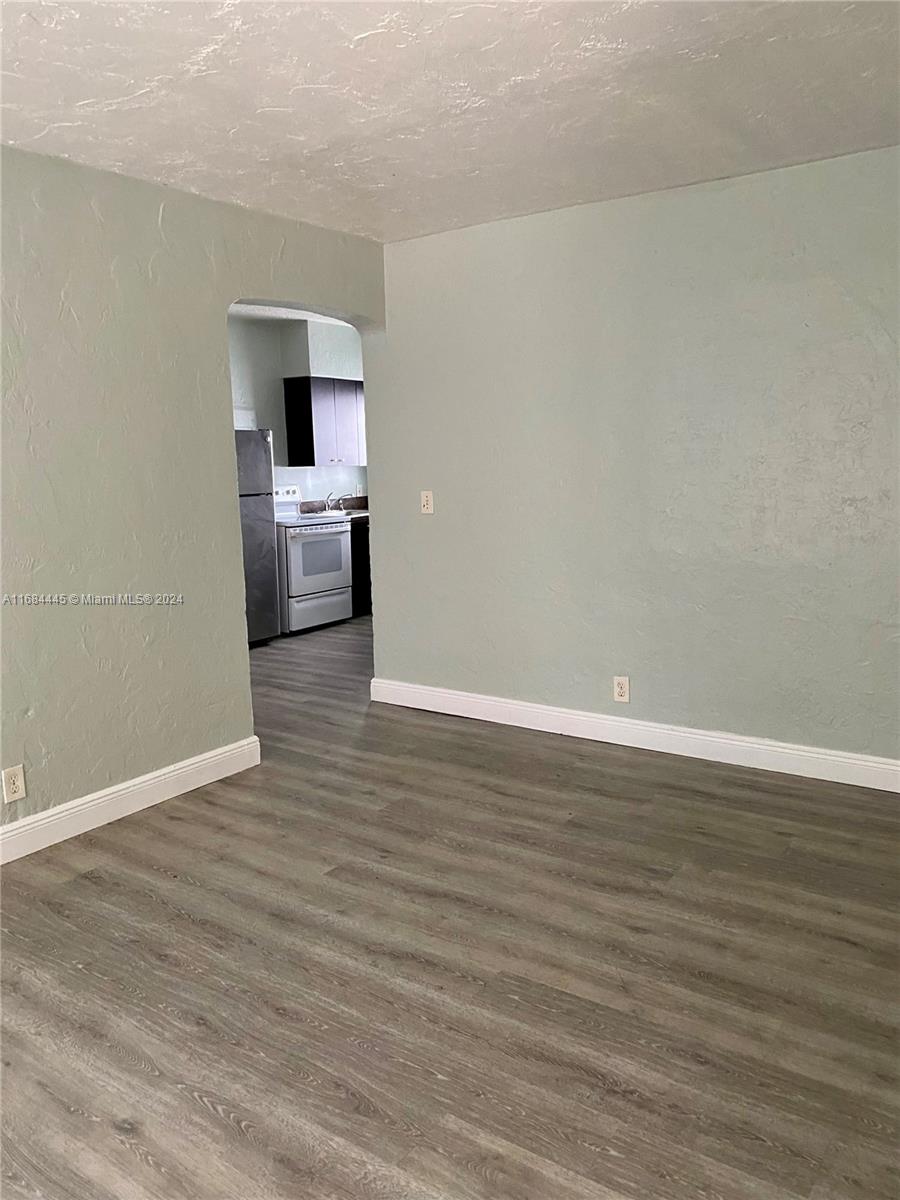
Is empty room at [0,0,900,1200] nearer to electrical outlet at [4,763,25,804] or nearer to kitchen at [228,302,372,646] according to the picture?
electrical outlet at [4,763,25,804]

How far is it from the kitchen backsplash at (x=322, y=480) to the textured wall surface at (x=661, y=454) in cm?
317

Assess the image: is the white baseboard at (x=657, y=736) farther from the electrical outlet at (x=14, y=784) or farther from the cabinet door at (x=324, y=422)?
the cabinet door at (x=324, y=422)

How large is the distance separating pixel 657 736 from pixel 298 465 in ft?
14.7

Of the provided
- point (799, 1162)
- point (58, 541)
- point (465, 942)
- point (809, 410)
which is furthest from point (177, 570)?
point (799, 1162)

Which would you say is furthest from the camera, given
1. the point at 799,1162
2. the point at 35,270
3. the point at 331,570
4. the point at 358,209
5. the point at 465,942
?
the point at 331,570

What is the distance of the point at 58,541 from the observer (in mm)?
3076

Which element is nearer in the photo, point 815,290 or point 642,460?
point 815,290

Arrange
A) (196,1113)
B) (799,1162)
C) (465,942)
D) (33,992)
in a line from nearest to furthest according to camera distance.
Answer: (799,1162) < (196,1113) < (33,992) < (465,942)

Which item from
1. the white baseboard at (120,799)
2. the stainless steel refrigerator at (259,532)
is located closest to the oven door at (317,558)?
the stainless steel refrigerator at (259,532)

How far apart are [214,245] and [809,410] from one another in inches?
95.0

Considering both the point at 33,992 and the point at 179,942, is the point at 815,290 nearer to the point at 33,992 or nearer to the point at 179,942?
the point at 179,942

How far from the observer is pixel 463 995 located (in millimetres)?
2203

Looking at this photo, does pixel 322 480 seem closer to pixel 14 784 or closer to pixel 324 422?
pixel 324 422

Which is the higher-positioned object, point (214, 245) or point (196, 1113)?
point (214, 245)
